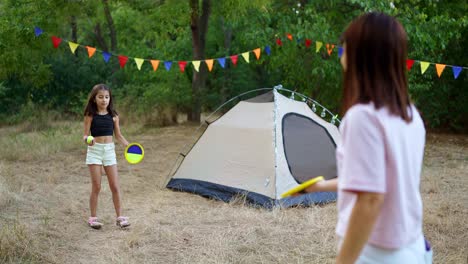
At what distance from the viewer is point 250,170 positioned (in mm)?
5969

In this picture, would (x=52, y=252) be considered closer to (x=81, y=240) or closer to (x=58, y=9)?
(x=81, y=240)

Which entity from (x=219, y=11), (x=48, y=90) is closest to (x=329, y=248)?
(x=219, y=11)

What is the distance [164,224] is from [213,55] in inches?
516

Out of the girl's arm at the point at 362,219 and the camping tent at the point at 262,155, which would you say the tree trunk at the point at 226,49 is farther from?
the girl's arm at the point at 362,219

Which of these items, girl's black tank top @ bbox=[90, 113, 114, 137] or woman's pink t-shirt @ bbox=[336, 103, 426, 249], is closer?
woman's pink t-shirt @ bbox=[336, 103, 426, 249]

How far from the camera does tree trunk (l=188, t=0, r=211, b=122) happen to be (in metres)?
11.5

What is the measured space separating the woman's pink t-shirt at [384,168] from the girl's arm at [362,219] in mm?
23

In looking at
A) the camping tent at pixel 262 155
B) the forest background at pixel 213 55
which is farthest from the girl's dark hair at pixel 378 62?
the forest background at pixel 213 55

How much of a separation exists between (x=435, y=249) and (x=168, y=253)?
6.80 feet

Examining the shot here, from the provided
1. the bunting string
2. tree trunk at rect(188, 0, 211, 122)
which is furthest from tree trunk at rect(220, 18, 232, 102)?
the bunting string

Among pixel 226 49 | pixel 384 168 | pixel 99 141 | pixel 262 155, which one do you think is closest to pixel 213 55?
pixel 226 49

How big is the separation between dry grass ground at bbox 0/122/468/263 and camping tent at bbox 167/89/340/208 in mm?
232

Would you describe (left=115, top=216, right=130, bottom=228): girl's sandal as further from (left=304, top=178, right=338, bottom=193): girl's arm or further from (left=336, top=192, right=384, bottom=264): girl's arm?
(left=336, top=192, right=384, bottom=264): girl's arm

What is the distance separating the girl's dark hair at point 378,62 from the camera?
1.43 metres
